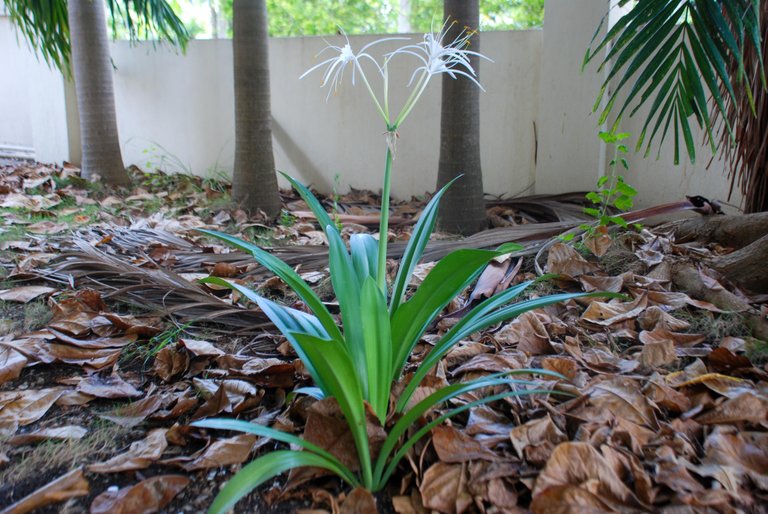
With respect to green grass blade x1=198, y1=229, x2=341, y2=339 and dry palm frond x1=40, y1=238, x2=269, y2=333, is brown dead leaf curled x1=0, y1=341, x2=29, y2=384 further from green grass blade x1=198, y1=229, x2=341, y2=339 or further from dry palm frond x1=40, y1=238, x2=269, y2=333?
green grass blade x1=198, y1=229, x2=341, y2=339

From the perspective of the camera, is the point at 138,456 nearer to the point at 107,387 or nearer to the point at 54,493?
the point at 54,493

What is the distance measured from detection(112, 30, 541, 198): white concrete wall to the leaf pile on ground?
194 centimetres

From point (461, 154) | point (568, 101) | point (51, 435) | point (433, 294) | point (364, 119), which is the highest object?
point (568, 101)

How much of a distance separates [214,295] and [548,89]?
269 centimetres

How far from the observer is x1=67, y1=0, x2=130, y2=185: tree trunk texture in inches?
184

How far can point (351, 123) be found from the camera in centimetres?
479

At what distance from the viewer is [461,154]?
10.9 ft

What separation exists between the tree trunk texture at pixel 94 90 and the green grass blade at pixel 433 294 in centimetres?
434

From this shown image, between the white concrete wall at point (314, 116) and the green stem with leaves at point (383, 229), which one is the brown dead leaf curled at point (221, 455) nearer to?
the green stem with leaves at point (383, 229)

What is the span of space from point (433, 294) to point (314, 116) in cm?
390

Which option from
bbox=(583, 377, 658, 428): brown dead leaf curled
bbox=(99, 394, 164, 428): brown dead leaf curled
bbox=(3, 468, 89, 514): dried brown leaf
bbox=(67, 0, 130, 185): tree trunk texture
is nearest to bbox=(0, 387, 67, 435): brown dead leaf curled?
bbox=(99, 394, 164, 428): brown dead leaf curled

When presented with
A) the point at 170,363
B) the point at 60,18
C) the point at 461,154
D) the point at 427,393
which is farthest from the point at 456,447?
the point at 60,18

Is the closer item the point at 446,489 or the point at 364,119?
the point at 446,489

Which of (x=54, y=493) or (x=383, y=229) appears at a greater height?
(x=383, y=229)
